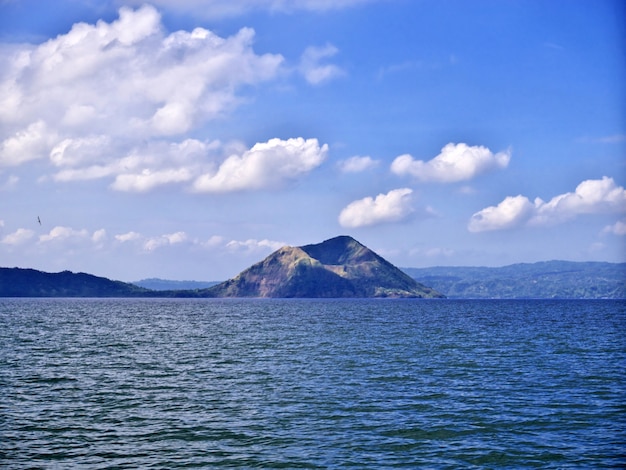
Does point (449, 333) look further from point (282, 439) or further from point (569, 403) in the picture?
point (282, 439)

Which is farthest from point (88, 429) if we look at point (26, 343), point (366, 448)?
point (26, 343)

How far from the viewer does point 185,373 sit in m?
69.2

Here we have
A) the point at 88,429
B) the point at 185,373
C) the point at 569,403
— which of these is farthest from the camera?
the point at 185,373

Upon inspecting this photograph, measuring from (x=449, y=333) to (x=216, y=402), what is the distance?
91.0m

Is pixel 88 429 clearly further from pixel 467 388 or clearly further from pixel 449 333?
pixel 449 333

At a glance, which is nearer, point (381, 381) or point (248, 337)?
point (381, 381)

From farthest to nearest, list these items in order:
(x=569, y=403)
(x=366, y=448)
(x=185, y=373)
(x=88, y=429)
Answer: (x=185, y=373) → (x=569, y=403) → (x=88, y=429) → (x=366, y=448)

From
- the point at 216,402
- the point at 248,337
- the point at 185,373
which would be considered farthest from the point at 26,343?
the point at 216,402

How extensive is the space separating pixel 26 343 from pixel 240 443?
264 feet

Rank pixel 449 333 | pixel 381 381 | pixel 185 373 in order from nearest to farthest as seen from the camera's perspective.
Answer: pixel 381 381, pixel 185 373, pixel 449 333

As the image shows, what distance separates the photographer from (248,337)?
396ft

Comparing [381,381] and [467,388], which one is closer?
[467,388]

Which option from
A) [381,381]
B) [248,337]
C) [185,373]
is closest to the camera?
[381,381]

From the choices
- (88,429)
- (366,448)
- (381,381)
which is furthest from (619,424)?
(88,429)
